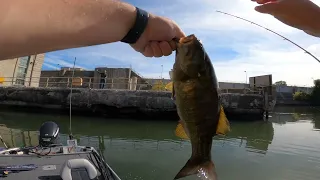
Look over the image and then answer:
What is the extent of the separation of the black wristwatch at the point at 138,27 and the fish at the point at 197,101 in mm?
241

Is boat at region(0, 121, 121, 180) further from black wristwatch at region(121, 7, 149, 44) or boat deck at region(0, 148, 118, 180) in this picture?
black wristwatch at region(121, 7, 149, 44)

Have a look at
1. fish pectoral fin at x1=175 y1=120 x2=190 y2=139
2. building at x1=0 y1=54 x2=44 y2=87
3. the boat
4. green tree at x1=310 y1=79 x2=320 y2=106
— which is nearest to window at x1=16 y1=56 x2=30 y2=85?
building at x1=0 y1=54 x2=44 y2=87

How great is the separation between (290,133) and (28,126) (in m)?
15.1

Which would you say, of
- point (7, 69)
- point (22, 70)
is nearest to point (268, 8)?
point (7, 69)

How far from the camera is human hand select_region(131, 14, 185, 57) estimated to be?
5.12 ft

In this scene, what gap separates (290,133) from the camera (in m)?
18.9

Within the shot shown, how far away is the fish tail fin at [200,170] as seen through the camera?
175cm

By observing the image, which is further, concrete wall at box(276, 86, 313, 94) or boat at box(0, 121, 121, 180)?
concrete wall at box(276, 86, 313, 94)

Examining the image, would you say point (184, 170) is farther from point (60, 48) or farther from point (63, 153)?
point (63, 153)

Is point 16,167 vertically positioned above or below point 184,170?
below

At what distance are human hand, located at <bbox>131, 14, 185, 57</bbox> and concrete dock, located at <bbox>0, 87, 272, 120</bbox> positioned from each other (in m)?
18.9

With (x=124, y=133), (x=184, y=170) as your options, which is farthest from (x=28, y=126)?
(x=184, y=170)

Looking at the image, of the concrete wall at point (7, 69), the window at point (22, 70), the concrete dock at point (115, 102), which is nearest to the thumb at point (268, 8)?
the concrete dock at point (115, 102)

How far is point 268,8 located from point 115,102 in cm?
1999
